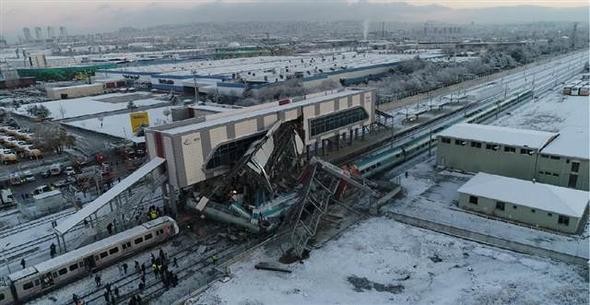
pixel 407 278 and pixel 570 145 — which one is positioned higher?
pixel 570 145

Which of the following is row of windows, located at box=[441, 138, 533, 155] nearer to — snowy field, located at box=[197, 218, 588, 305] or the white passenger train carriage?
snowy field, located at box=[197, 218, 588, 305]

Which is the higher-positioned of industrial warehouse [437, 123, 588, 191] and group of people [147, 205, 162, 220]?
industrial warehouse [437, 123, 588, 191]

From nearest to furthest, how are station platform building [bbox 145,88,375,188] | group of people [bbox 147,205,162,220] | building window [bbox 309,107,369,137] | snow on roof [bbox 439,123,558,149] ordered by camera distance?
station platform building [bbox 145,88,375,188] → group of people [bbox 147,205,162,220] → snow on roof [bbox 439,123,558,149] → building window [bbox 309,107,369,137]

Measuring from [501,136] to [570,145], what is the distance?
3.96m

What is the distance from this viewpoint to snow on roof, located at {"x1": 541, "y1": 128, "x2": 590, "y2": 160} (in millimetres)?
24598

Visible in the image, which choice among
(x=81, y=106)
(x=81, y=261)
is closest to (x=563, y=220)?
(x=81, y=261)

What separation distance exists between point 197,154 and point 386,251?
10.6 metres

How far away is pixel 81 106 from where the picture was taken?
60656 mm

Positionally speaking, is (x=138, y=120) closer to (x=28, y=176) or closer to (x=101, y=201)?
(x=28, y=176)

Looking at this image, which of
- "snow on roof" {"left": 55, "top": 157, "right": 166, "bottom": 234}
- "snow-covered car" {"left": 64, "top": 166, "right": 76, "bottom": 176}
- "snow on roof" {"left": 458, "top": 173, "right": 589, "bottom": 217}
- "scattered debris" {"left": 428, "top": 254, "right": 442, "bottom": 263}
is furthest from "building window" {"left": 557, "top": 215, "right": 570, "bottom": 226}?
"snow-covered car" {"left": 64, "top": 166, "right": 76, "bottom": 176}

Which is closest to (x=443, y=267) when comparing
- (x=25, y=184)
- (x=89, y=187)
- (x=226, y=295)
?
(x=226, y=295)

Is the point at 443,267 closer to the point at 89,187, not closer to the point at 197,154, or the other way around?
the point at 197,154

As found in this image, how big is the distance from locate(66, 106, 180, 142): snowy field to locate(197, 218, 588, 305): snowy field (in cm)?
2742

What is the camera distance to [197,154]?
21656mm
